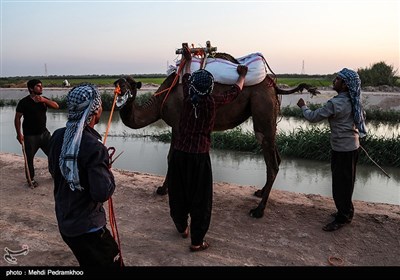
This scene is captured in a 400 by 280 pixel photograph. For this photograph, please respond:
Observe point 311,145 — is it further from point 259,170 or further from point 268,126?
point 268,126

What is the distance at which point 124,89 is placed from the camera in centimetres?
486

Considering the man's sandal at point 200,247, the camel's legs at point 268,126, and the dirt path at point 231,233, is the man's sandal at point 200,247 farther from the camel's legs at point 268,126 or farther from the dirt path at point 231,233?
the camel's legs at point 268,126

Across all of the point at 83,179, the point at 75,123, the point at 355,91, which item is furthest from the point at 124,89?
the point at 355,91

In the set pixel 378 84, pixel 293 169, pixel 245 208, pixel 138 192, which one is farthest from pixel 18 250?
pixel 378 84

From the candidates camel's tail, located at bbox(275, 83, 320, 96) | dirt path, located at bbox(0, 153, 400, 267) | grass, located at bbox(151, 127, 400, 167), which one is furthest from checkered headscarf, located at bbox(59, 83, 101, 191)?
grass, located at bbox(151, 127, 400, 167)

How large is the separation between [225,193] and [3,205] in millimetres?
3544

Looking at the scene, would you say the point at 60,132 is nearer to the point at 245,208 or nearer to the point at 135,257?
the point at 135,257

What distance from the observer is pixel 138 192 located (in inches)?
248

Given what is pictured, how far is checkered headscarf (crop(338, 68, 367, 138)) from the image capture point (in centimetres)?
439

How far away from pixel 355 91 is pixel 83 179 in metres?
3.30

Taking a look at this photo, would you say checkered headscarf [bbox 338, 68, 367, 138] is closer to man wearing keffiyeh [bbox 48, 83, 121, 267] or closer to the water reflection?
man wearing keffiyeh [bbox 48, 83, 121, 267]

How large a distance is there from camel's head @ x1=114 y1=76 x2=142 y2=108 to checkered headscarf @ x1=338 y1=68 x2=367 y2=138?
104 inches

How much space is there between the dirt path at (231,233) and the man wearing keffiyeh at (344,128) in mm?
422

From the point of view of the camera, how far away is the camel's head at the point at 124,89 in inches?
190
